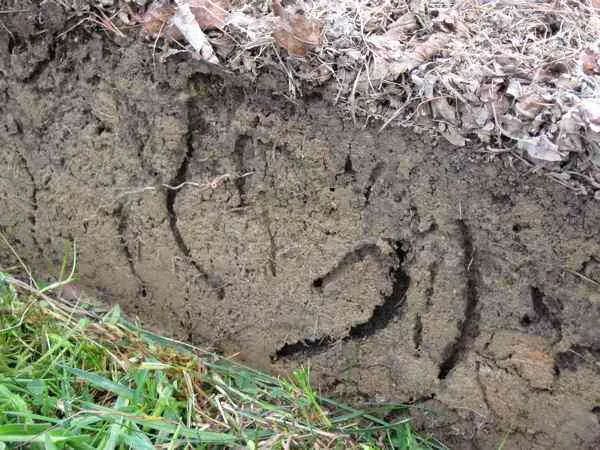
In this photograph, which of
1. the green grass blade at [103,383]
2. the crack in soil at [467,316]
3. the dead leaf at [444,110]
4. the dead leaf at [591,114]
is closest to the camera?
the dead leaf at [591,114]

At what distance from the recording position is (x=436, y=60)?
1892 millimetres

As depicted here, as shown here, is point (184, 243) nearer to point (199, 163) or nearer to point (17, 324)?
point (199, 163)

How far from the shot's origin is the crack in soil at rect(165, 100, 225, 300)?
2.13m

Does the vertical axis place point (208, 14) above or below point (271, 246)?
above

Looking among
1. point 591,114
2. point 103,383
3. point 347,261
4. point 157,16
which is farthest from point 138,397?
point 591,114

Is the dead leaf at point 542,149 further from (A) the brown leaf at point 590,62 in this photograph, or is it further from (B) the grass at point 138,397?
(B) the grass at point 138,397

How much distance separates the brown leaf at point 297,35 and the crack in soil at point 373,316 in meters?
0.52

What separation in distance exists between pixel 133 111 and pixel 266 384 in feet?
2.76

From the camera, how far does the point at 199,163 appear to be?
2170mm

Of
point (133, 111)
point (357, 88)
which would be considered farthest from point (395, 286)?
point (133, 111)

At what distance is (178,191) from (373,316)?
627 millimetres

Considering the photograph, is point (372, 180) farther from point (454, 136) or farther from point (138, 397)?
point (138, 397)

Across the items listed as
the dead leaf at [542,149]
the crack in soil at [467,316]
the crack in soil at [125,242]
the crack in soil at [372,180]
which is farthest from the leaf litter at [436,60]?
the crack in soil at [125,242]

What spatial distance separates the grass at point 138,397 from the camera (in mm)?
1965
